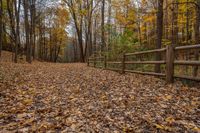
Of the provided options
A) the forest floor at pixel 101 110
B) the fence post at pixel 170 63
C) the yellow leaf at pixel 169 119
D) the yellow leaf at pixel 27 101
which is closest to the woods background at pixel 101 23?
the fence post at pixel 170 63

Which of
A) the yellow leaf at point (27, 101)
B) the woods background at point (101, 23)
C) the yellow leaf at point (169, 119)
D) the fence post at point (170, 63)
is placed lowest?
the yellow leaf at point (169, 119)

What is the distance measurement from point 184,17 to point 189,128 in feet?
64.5

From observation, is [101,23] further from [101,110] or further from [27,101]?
[101,110]

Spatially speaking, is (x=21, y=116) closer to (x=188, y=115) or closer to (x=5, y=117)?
(x=5, y=117)

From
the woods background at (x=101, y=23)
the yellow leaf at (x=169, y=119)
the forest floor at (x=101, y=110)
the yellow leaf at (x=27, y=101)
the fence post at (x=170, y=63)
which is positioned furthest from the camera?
the woods background at (x=101, y=23)

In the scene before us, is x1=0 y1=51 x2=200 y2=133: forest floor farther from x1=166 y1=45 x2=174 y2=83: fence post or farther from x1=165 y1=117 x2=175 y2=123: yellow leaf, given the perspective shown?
x1=166 y1=45 x2=174 y2=83: fence post

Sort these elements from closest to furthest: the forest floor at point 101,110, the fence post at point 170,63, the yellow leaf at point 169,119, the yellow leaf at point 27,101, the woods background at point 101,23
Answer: the forest floor at point 101,110 < the yellow leaf at point 169,119 < the yellow leaf at point 27,101 < the fence post at point 170,63 < the woods background at point 101,23

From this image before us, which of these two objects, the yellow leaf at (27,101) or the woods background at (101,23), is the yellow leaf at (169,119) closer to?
the yellow leaf at (27,101)

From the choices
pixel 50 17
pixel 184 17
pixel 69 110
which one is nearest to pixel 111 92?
pixel 69 110

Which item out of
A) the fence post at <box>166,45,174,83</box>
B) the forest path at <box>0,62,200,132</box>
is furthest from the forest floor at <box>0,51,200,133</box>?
the fence post at <box>166,45,174,83</box>

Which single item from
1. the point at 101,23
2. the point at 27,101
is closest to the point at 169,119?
the point at 27,101

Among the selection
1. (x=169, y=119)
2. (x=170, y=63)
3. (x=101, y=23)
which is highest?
(x=101, y=23)

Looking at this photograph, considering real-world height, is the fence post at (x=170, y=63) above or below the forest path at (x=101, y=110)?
above

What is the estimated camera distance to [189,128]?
2.88 meters
